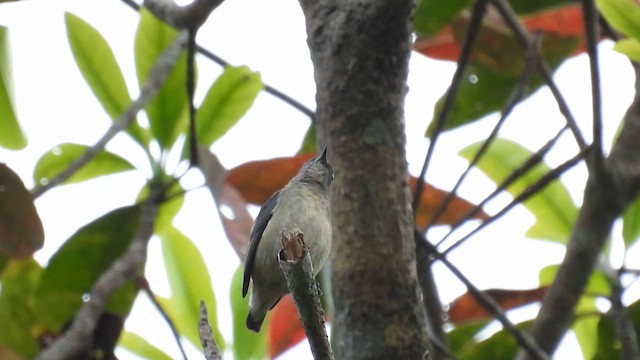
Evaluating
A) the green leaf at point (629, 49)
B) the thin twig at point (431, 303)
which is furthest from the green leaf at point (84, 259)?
the green leaf at point (629, 49)

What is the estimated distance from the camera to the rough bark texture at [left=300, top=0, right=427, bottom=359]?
138 cm

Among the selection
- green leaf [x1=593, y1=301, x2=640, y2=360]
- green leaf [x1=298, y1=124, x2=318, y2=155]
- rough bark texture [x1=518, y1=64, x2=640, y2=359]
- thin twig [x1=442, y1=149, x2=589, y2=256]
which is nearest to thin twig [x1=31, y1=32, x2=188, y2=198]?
Result: green leaf [x1=298, y1=124, x2=318, y2=155]

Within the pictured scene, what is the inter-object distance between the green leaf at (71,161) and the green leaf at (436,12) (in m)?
0.99

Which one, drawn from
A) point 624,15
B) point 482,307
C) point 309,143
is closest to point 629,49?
point 624,15

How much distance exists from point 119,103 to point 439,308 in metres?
1.27

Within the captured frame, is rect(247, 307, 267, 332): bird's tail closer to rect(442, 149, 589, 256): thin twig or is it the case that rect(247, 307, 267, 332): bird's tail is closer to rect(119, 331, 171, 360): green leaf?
rect(119, 331, 171, 360): green leaf

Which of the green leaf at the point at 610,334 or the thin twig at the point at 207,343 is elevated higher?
the green leaf at the point at 610,334

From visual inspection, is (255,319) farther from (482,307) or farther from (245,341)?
(482,307)

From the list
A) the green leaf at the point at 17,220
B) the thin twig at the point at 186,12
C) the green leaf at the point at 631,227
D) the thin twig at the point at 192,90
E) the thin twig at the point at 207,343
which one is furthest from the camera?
the green leaf at the point at 631,227

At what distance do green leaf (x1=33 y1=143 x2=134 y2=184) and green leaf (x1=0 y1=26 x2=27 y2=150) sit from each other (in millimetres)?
182

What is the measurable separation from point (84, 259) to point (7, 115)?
475 mm

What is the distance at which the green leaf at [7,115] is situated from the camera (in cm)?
255

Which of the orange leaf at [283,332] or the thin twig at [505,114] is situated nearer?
the thin twig at [505,114]

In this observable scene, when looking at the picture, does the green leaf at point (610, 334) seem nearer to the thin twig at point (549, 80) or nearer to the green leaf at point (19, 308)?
the thin twig at point (549, 80)
